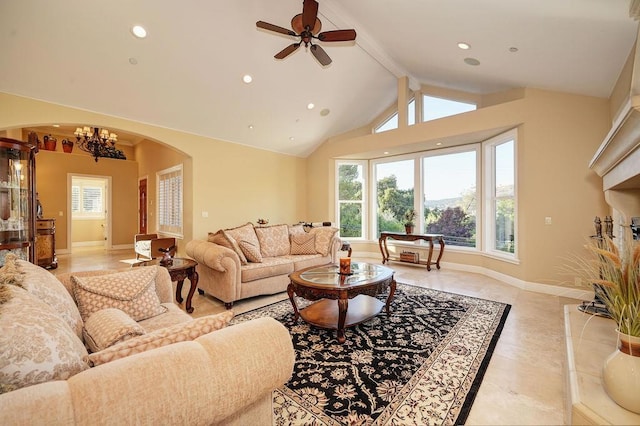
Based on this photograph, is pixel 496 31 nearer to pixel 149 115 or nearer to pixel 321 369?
pixel 321 369

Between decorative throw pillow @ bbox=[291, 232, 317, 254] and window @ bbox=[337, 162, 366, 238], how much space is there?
8.22ft

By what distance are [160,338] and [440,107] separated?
6.01 metres

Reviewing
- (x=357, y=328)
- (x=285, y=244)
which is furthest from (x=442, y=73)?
(x=357, y=328)

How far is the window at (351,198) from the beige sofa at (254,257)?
2.40 meters

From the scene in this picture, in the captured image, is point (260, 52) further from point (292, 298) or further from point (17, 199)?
point (17, 199)

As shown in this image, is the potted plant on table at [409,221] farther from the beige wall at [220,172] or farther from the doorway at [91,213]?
the doorway at [91,213]

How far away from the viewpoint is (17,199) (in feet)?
11.3

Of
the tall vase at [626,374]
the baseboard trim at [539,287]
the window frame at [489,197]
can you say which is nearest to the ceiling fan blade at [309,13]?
the tall vase at [626,374]

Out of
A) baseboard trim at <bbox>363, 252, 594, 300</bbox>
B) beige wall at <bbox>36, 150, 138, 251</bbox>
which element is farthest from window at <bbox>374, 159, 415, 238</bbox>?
beige wall at <bbox>36, 150, 138, 251</bbox>

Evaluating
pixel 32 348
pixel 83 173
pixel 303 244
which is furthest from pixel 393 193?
pixel 83 173

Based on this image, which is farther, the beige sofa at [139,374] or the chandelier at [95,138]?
the chandelier at [95,138]

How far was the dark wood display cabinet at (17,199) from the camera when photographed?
328 centimetres

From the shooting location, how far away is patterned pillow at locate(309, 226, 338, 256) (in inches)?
185

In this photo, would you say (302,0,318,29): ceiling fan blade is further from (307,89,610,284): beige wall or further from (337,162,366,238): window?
(337,162,366,238): window
